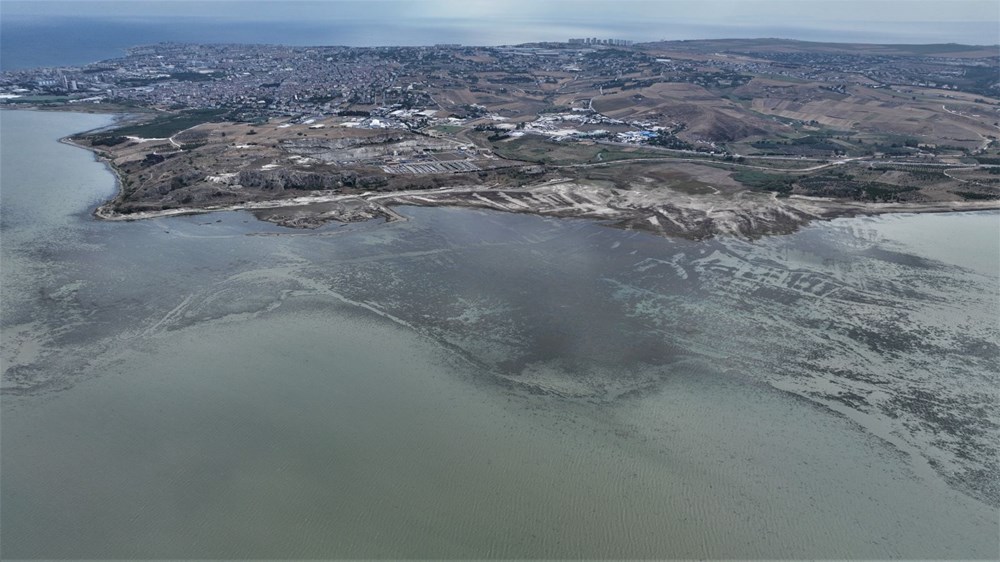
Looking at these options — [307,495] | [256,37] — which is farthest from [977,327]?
A: [256,37]

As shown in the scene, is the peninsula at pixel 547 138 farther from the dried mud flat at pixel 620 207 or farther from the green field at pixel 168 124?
the green field at pixel 168 124

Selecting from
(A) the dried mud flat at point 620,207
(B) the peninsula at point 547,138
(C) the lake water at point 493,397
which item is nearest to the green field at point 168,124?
(B) the peninsula at point 547,138

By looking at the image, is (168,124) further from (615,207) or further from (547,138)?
(615,207)

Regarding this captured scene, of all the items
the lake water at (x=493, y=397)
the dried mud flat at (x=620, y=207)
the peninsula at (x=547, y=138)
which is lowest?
the lake water at (x=493, y=397)

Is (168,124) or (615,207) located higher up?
(168,124)

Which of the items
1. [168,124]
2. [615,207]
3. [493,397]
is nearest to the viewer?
[493,397]

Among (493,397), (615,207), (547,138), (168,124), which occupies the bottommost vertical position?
(493,397)

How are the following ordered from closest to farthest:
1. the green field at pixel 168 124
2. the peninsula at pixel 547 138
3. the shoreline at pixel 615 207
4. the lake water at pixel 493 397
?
the lake water at pixel 493 397 < the shoreline at pixel 615 207 < the peninsula at pixel 547 138 < the green field at pixel 168 124

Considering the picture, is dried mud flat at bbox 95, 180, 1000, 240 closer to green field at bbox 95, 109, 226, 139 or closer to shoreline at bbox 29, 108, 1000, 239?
shoreline at bbox 29, 108, 1000, 239

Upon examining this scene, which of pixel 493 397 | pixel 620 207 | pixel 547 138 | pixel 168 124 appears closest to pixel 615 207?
pixel 620 207
